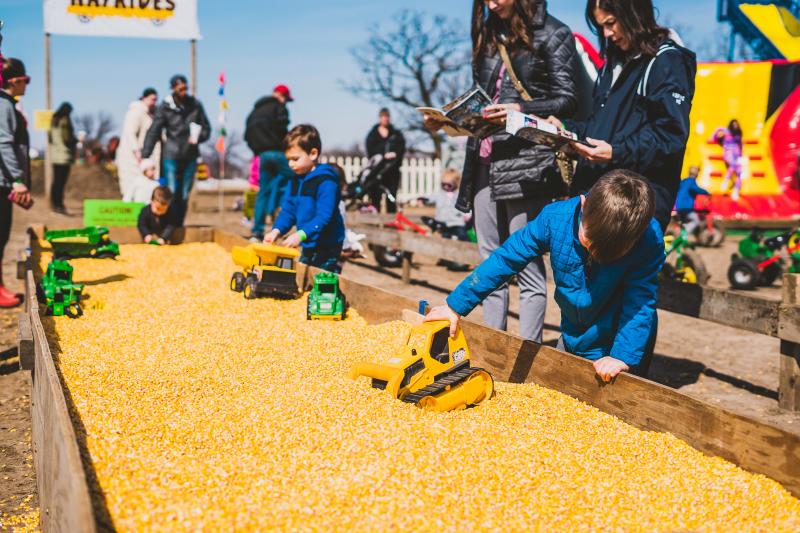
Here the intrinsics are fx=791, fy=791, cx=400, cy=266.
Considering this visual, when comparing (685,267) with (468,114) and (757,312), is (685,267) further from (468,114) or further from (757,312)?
(468,114)

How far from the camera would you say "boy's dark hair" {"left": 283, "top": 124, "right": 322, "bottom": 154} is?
17.6 ft

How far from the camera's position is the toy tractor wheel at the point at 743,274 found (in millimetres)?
7824

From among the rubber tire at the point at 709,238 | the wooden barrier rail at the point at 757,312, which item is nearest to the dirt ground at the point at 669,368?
the wooden barrier rail at the point at 757,312

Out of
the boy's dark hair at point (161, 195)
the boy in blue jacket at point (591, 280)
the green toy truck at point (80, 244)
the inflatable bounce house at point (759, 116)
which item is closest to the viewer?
the boy in blue jacket at point (591, 280)

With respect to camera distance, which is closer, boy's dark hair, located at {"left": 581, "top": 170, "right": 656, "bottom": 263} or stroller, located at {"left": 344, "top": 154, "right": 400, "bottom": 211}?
boy's dark hair, located at {"left": 581, "top": 170, "right": 656, "bottom": 263}

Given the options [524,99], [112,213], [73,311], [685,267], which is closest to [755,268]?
[685,267]

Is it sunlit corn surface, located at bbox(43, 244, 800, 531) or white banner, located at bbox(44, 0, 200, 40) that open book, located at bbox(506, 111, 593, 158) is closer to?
sunlit corn surface, located at bbox(43, 244, 800, 531)

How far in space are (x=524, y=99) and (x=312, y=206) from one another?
1.99 metres

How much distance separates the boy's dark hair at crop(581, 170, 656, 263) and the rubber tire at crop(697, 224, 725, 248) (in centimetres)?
1032

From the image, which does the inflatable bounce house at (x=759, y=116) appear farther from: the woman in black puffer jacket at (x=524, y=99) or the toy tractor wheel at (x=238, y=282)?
the woman in black puffer jacket at (x=524, y=99)

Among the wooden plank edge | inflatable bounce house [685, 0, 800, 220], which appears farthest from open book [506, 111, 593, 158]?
inflatable bounce house [685, 0, 800, 220]

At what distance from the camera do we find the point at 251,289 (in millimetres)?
4848

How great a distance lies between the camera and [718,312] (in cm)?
409

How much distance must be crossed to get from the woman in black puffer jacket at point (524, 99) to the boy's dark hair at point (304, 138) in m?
1.81
